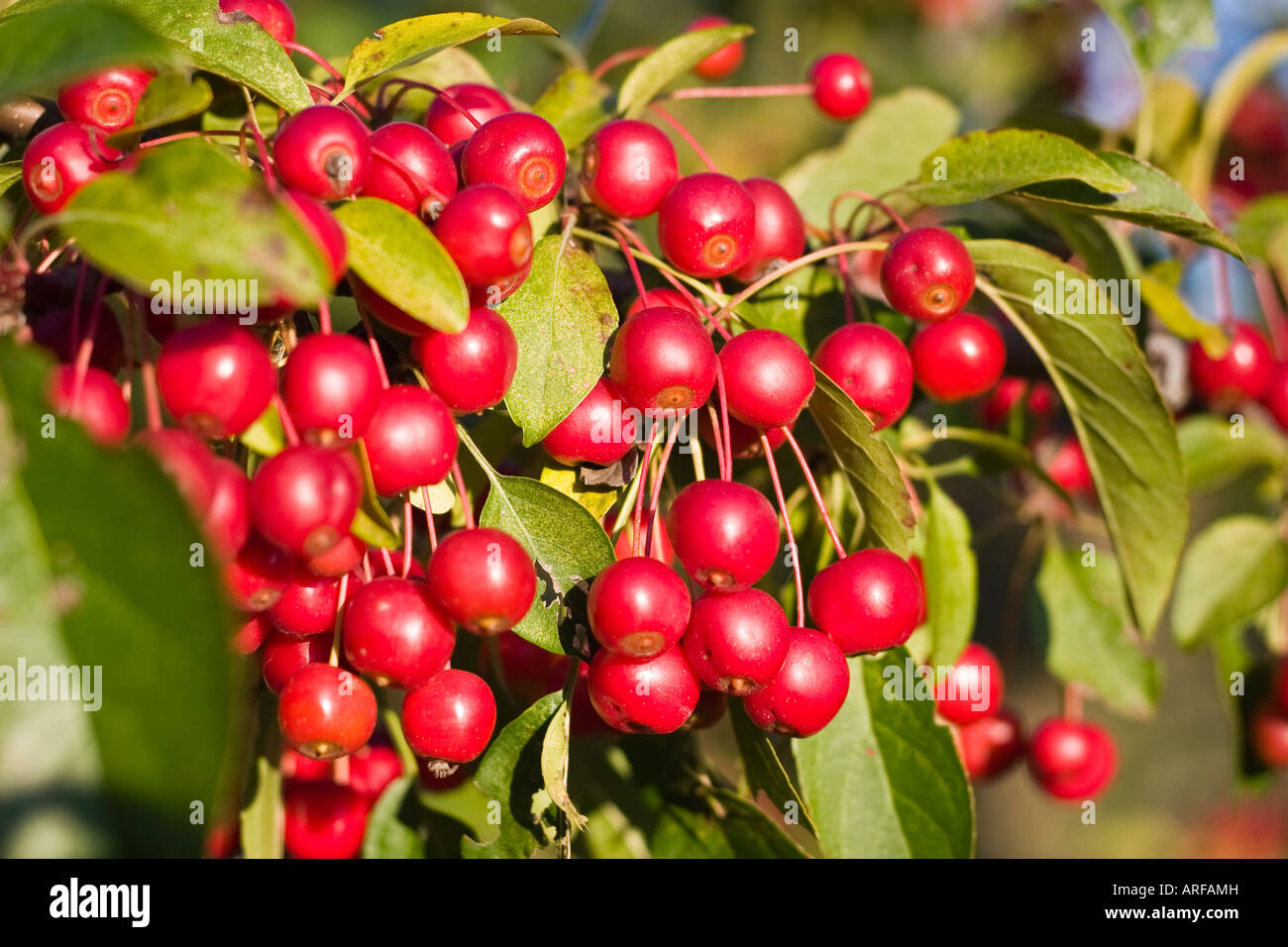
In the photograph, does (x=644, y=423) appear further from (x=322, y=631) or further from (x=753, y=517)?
(x=322, y=631)

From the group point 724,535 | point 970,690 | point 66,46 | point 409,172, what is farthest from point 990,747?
point 66,46

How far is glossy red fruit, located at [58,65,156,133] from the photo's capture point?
1.07 meters

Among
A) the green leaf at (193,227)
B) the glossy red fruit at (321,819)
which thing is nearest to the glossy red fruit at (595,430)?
the green leaf at (193,227)

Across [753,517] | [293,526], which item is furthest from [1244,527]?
[293,526]

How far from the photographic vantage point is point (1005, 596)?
422 cm

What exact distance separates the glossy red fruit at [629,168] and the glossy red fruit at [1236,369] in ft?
5.06

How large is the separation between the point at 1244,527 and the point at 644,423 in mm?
1612

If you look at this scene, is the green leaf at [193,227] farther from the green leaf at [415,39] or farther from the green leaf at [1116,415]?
the green leaf at [1116,415]

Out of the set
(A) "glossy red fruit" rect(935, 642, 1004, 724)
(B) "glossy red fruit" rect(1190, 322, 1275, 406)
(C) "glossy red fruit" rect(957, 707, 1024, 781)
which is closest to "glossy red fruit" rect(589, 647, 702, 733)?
(A) "glossy red fruit" rect(935, 642, 1004, 724)

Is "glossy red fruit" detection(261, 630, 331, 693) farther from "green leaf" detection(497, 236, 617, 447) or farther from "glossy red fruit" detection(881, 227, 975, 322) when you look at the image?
"glossy red fruit" detection(881, 227, 975, 322)

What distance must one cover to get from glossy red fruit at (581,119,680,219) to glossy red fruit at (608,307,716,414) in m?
0.23

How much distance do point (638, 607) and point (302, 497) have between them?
0.33 meters

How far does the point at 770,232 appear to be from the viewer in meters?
1.30

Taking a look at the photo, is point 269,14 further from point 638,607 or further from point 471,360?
point 638,607
